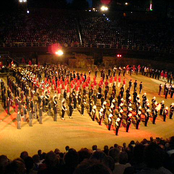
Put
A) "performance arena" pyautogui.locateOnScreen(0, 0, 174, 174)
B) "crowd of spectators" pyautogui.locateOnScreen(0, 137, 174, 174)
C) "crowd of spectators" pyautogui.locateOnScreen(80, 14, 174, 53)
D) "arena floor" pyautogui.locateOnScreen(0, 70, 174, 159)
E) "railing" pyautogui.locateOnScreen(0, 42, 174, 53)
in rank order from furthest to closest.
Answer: "crowd of spectators" pyautogui.locateOnScreen(80, 14, 174, 53) < "railing" pyautogui.locateOnScreen(0, 42, 174, 53) < "arena floor" pyautogui.locateOnScreen(0, 70, 174, 159) < "performance arena" pyautogui.locateOnScreen(0, 0, 174, 174) < "crowd of spectators" pyautogui.locateOnScreen(0, 137, 174, 174)

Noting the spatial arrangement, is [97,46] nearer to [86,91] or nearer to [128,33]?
[128,33]

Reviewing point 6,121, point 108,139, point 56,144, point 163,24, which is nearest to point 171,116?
point 108,139

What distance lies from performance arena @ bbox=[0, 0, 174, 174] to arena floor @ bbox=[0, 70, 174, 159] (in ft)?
0.13

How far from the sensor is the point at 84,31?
28797 mm

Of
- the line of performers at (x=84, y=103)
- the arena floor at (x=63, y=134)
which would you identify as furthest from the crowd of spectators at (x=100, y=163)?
the line of performers at (x=84, y=103)

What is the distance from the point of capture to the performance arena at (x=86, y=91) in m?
3.97

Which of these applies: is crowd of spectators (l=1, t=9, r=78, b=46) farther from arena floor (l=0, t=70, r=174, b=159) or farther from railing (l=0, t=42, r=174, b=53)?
arena floor (l=0, t=70, r=174, b=159)

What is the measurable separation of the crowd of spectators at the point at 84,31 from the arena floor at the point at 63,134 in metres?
14.8

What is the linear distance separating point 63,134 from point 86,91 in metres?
4.77

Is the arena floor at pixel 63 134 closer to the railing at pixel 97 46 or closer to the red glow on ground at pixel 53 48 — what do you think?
the railing at pixel 97 46

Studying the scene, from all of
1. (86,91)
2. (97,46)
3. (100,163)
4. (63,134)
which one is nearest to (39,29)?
(97,46)

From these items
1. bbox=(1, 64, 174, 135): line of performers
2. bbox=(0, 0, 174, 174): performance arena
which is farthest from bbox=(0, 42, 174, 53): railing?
bbox=(1, 64, 174, 135): line of performers

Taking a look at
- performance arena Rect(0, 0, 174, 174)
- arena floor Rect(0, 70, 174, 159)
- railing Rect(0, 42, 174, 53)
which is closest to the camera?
performance arena Rect(0, 0, 174, 174)

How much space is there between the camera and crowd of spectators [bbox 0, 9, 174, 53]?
82.6 ft
